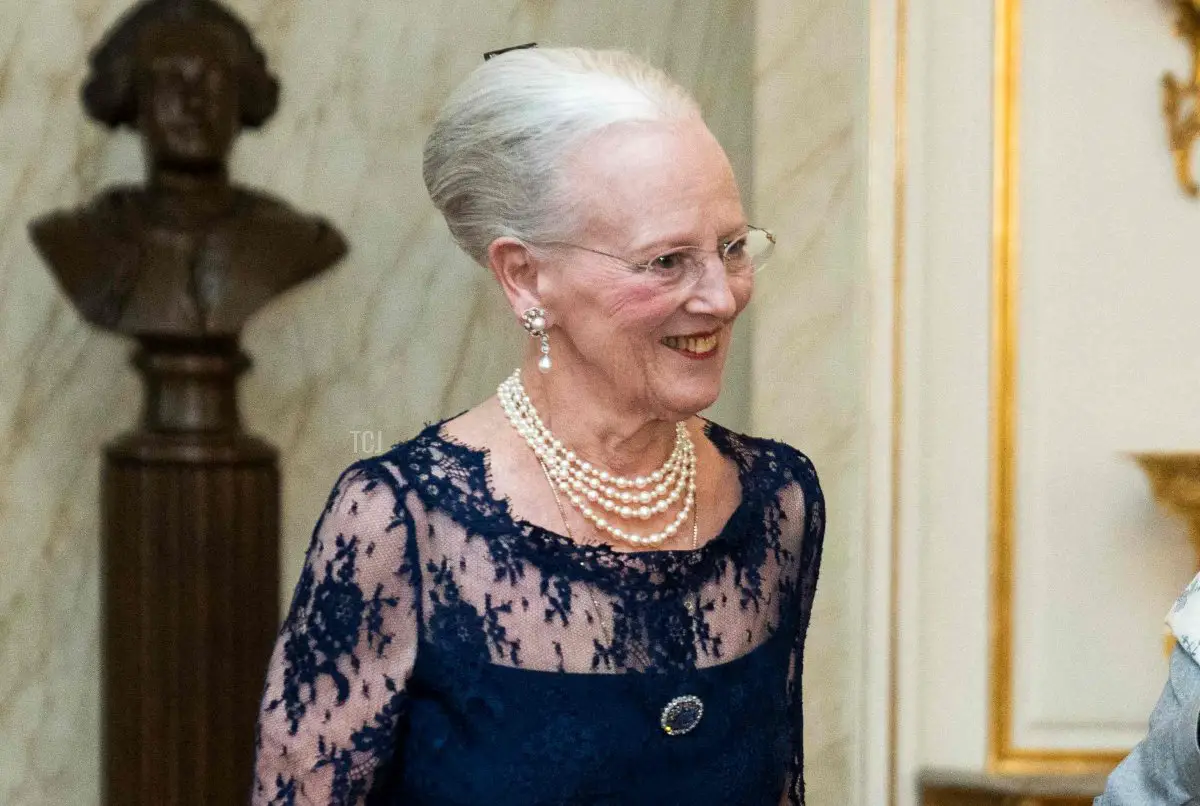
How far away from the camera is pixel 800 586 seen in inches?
99.8

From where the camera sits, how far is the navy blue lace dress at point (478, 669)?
2.20m

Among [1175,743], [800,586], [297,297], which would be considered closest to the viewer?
[1175,743]

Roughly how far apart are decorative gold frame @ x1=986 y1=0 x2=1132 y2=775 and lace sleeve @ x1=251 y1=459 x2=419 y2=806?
2.40 metres

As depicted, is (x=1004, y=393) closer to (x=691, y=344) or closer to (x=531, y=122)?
(x=691, y=344)

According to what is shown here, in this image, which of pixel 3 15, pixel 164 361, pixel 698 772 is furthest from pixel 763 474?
pixel 3 15

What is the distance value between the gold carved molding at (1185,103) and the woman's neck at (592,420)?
2449mm

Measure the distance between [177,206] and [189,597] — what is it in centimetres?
86

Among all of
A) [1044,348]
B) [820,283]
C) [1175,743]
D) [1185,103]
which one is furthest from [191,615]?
[1185,103]

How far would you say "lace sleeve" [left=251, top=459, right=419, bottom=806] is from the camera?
7.23 feet

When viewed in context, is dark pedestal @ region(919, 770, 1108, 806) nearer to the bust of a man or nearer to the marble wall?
the marble wall

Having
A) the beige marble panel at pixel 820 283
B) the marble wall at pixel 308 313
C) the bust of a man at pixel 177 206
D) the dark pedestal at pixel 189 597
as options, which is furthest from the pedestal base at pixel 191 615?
the beige marble panel at pixel 820 283

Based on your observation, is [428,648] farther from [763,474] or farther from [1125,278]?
[1125,278]

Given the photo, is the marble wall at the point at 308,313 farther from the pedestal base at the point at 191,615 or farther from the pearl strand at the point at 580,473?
the pearl strand at the point at 580,473

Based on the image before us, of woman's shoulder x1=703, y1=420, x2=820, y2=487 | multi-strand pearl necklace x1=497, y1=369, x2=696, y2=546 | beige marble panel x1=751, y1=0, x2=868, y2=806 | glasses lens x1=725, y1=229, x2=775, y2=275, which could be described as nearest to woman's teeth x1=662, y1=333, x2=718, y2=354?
glasses lens x1=725, y1=229, x2=775, y2=275
